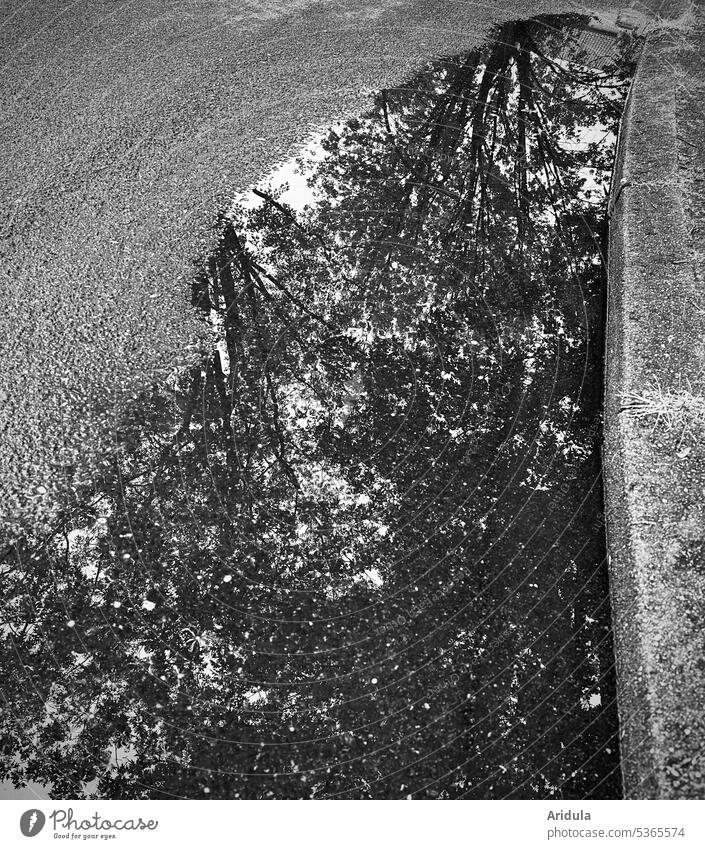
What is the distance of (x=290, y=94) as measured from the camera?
5340 mm

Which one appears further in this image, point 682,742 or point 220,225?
point 220,225

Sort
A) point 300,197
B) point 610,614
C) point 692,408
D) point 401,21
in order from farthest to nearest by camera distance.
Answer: point 401,21
point 300,197
point 692,408
point 610,614

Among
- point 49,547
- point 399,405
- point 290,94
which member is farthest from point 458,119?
point 49,547

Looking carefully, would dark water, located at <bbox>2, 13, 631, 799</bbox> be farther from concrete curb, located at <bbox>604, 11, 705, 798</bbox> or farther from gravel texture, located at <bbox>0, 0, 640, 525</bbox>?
gravel texture, located at <bbox>0, 0, 640, 525</bbox>

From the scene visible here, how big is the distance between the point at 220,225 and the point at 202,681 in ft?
8.82

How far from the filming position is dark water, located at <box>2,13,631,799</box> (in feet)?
7.86

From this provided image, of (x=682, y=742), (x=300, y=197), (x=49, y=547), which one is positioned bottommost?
(x=682, y=742)

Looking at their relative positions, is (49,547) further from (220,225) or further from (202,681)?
(220,225)

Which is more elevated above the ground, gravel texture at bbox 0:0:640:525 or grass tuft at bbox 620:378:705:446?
gravel texture at bbox 0:0:640:525
